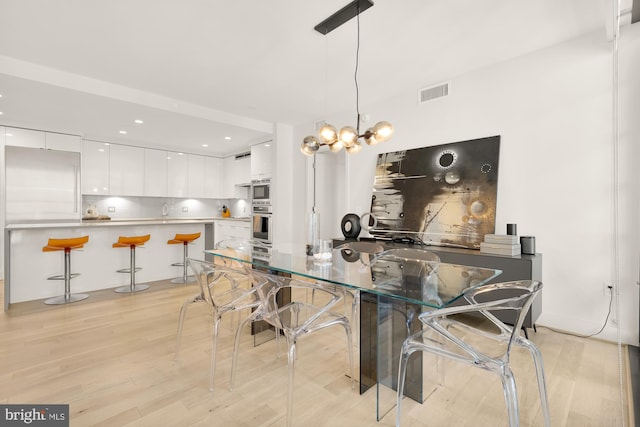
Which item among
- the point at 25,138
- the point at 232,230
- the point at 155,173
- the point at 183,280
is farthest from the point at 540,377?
the point at 25,138

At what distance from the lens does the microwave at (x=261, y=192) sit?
552cm

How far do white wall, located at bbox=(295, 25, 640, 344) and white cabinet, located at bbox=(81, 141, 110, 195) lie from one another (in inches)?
237

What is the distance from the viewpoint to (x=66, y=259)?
12.4 feet

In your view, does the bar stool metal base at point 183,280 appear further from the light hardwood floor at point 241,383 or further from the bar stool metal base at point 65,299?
the light hardwood floor at point 241,383

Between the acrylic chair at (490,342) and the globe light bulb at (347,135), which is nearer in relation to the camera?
the acrylic chair at (490,342)

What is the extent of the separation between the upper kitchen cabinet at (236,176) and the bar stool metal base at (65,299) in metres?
3.53

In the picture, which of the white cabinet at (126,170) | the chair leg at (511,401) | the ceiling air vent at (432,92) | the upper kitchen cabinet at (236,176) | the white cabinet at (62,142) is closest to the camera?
the chair leg at (511,401)

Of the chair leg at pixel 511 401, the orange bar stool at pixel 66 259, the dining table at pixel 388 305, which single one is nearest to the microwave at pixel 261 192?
the orange bar stool at pixel 66 259

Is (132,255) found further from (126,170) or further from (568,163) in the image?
(568,163)

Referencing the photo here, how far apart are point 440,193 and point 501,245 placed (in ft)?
2.99

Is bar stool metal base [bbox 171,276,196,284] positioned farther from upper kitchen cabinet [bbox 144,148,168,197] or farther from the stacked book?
the stacked book

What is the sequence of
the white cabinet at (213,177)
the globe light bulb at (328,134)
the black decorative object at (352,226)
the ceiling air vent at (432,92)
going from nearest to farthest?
the globe light bulb at (328,134) < the ceiling air vent at (432,92) < the black decorative object at (352,226) < the white cabinet at (213,177)

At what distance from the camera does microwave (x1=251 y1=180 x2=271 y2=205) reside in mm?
5520

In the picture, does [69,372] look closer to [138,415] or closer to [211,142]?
[138,415]
